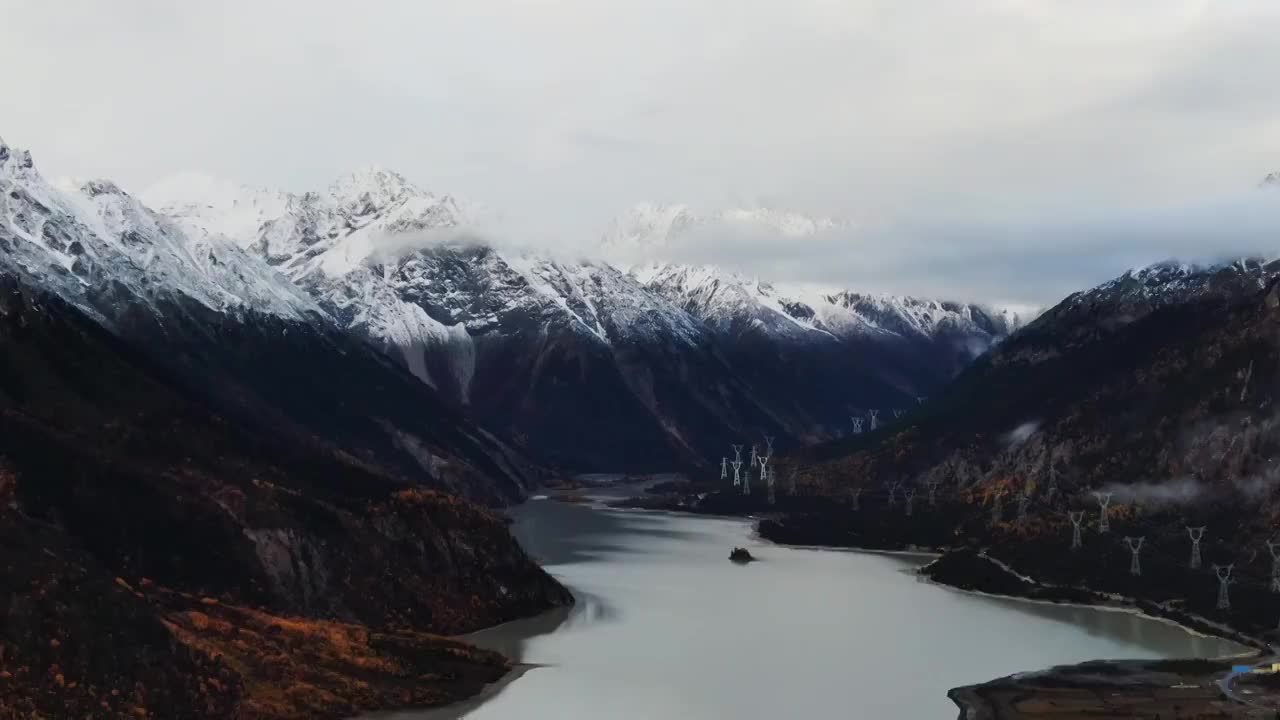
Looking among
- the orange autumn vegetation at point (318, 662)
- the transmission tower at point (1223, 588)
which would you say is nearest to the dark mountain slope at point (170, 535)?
the orange autumn vegetation at point (318, 662)

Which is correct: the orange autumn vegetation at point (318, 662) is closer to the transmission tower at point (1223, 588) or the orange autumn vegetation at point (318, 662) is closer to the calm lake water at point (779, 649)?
the calm lake water at point (779, 649)

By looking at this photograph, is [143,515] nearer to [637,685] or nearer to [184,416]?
[184,416]

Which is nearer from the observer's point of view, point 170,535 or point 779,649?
point 170,535

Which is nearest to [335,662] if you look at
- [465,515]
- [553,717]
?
[553,717]

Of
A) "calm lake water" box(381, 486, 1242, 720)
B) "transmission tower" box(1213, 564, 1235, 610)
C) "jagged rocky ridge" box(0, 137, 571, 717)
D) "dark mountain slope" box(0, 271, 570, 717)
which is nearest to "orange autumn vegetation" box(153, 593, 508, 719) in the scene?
"jagged rocky ridge" box(0, 137, 571, 717)

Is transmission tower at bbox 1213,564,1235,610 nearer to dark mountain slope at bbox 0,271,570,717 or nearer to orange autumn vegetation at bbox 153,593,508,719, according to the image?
dark mountain slope at bbox 0,271,570,717

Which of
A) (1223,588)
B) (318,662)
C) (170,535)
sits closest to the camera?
(318,662)

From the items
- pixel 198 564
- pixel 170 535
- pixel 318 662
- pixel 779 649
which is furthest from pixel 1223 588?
pixel 170 535

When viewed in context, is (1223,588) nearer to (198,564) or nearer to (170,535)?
(198,564)
